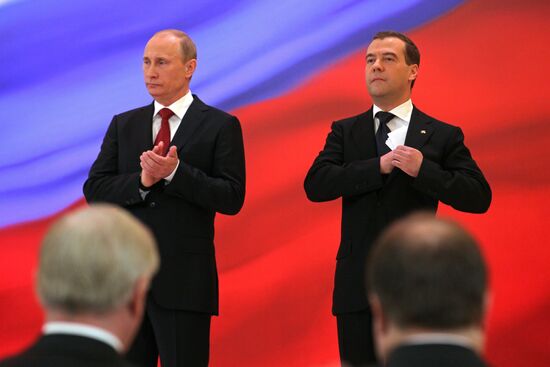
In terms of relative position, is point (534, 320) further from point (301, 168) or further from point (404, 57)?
point (404, 57)

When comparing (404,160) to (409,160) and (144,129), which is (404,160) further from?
(144,129)

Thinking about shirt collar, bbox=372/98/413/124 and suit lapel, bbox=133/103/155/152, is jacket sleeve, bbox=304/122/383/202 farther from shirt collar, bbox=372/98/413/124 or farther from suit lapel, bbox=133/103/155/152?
suit lapel, bbox=133/103/155/152

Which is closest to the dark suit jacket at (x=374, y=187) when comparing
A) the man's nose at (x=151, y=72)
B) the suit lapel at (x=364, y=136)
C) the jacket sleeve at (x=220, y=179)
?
the suit lapel at (x=364, y=136)

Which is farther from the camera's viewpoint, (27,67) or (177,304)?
(27,67)

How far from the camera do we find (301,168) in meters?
5.19

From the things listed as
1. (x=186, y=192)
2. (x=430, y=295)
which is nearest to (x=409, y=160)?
(x=186, y=192)

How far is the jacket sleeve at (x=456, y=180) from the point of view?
362 cm

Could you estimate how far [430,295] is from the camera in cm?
152

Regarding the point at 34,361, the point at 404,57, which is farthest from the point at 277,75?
the point at 34,361

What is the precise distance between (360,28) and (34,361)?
3898 mm

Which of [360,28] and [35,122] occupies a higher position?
[360,28]

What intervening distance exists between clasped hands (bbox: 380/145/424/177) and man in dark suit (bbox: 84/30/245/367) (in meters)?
0.55

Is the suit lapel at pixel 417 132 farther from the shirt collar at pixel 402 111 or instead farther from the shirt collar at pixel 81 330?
the shirt collar at pixel 81 330

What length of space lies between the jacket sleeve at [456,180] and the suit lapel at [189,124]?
0.85m
